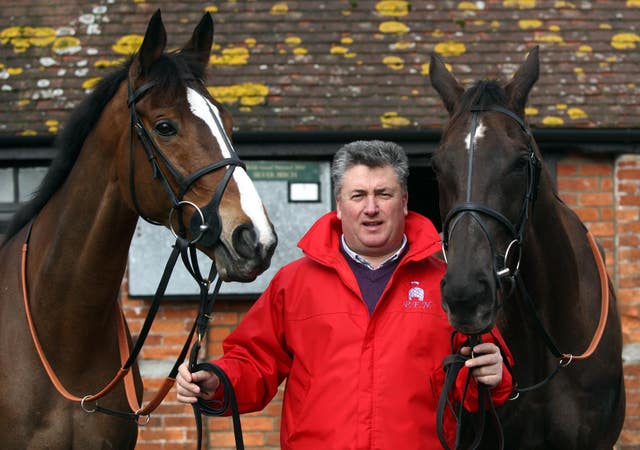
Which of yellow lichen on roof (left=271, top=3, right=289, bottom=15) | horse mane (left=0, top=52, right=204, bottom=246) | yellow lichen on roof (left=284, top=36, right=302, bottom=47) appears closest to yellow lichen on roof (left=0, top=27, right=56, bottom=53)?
yellow lichen on roof (left=271, top=3, right=289, bottom=15)

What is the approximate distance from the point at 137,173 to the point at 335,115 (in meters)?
3.48

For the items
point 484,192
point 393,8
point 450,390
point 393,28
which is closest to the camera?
point 450,390

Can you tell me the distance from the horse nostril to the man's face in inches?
19.2

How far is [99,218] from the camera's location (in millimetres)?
3480

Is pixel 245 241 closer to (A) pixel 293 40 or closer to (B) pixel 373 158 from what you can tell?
(B) pixel 373 158

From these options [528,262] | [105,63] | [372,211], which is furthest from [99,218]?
[105,63]

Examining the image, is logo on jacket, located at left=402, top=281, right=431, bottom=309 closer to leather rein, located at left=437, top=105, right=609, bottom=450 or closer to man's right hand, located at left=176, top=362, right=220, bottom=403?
leather rein, located at left=437, top=105, right=609, bottom=450

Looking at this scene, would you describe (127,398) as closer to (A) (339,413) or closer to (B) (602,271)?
(A) (339,413)

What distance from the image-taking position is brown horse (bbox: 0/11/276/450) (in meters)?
3.22

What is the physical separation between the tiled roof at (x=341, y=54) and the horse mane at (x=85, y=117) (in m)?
2.94

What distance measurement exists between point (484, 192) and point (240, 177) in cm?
92

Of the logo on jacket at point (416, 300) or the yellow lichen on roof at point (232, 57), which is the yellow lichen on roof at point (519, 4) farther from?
the logo on jacket at point (416, 300)

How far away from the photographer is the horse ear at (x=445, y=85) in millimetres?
3850

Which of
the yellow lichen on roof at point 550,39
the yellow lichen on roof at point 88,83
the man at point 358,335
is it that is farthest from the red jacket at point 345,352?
the yellow lichen on roof at point 550,39
